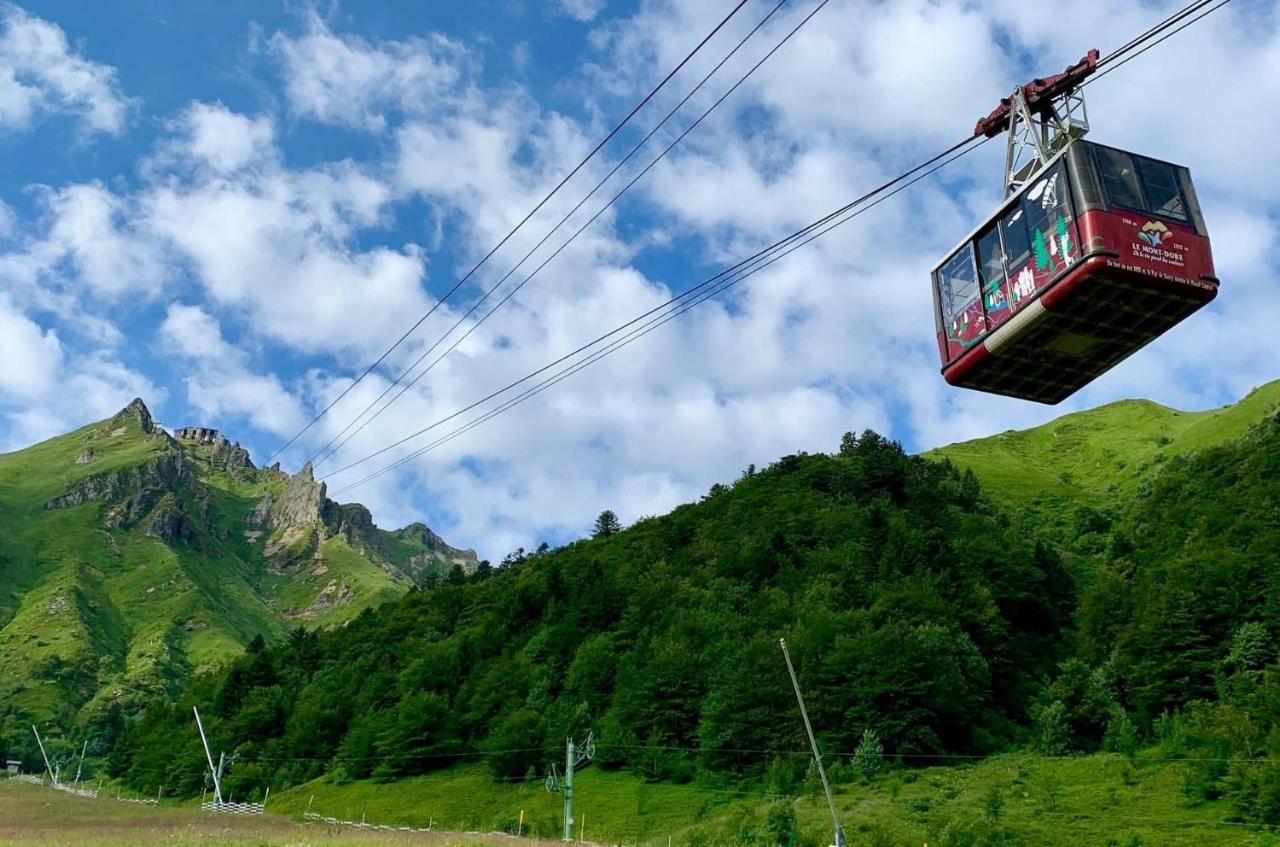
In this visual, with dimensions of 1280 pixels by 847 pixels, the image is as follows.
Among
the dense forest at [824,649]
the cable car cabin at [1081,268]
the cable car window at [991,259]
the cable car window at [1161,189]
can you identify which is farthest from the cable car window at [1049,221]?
the dense forest at [824,649]

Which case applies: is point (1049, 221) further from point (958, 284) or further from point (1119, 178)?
point (958, 284)

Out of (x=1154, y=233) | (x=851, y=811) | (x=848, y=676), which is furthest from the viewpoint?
(x=848, y=676)

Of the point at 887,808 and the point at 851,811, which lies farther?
the point at 851,811

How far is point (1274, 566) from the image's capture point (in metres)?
98.6

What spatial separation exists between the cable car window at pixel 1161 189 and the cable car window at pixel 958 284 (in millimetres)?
4362

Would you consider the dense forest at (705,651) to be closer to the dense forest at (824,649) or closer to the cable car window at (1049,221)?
the dense forest at (824,649)

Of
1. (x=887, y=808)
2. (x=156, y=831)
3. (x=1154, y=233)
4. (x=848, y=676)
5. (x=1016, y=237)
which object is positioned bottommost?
(x=156, y=831)

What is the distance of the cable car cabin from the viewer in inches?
857

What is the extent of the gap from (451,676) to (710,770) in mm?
56578

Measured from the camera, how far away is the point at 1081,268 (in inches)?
848

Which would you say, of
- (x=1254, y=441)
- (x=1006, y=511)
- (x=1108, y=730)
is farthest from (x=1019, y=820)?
(x=1006, y=511)

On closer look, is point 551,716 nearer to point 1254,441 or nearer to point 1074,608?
point 1074,608

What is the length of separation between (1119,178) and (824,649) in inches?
3777

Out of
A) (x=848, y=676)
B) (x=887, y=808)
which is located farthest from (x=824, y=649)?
(x=887, y=808)
